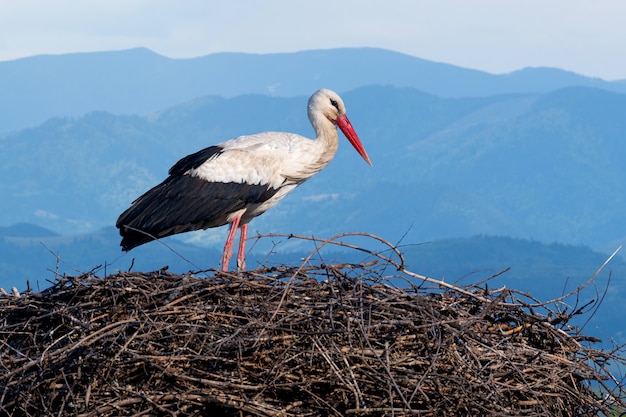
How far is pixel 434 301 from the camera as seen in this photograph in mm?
6664

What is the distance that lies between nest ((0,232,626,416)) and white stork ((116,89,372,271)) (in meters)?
3.12

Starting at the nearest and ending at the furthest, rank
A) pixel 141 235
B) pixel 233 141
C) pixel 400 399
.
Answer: pixel 400 399 → pixel 141 235 → pixel 233 141

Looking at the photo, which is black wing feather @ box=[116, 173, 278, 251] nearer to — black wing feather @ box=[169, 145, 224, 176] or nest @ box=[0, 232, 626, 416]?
black wing feather @ box=[169, 145, 224, 176]

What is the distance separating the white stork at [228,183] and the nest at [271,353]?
10.2 feet

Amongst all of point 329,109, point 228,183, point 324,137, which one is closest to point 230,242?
point 228,183

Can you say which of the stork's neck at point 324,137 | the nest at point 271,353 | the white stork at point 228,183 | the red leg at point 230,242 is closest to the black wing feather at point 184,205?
the white stork at point 228,183

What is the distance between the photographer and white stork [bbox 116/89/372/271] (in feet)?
A: 32.9

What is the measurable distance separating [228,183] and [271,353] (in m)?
4.24

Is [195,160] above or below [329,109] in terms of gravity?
below

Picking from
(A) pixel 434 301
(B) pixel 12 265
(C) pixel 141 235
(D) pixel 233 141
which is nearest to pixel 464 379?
(A) pixel 434 301

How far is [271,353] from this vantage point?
242 inches

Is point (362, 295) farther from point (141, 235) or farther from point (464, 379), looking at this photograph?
point (141, 235)

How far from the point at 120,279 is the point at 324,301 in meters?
1.17

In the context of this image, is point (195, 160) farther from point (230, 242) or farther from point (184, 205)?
point (230, 242)
